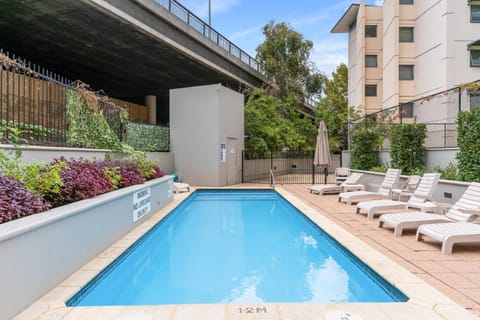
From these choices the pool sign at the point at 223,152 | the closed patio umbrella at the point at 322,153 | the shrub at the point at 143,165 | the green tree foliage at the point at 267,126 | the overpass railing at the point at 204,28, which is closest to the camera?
the shrub at the point at 143,165

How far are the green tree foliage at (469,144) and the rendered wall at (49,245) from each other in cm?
675

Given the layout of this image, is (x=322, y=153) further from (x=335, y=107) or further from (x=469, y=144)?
(x=335, y=107)

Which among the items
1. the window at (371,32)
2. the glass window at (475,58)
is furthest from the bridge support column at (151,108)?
the glass window at (475,58)

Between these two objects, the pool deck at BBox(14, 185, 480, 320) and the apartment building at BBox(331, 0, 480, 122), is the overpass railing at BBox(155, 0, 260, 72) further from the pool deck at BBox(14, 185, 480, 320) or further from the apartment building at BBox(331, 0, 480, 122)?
the pool deck at BBox(14, 185, 480, 320)

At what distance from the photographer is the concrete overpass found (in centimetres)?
1108

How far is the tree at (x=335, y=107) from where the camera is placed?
86.2ft

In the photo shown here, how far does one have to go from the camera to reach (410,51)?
20.6 metres

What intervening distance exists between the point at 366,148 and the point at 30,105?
10685 mm

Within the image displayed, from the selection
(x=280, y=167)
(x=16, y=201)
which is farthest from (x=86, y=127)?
(x=280, y=167)

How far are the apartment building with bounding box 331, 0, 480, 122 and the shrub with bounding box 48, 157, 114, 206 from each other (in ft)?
32.7

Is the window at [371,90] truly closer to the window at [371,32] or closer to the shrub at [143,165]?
the window at [371,32]

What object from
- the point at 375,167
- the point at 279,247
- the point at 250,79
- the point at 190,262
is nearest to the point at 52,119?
the point at 190,262

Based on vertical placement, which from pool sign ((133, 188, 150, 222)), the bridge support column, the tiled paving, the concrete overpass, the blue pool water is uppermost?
the concrete overpass

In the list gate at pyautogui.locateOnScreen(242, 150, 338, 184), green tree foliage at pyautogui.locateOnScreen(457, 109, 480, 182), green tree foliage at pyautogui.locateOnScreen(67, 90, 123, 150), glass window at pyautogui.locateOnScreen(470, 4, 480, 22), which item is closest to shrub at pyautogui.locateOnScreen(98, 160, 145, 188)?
green tree foliage at pyautogui.locateOnScreen(67, 90, 123, 150)
